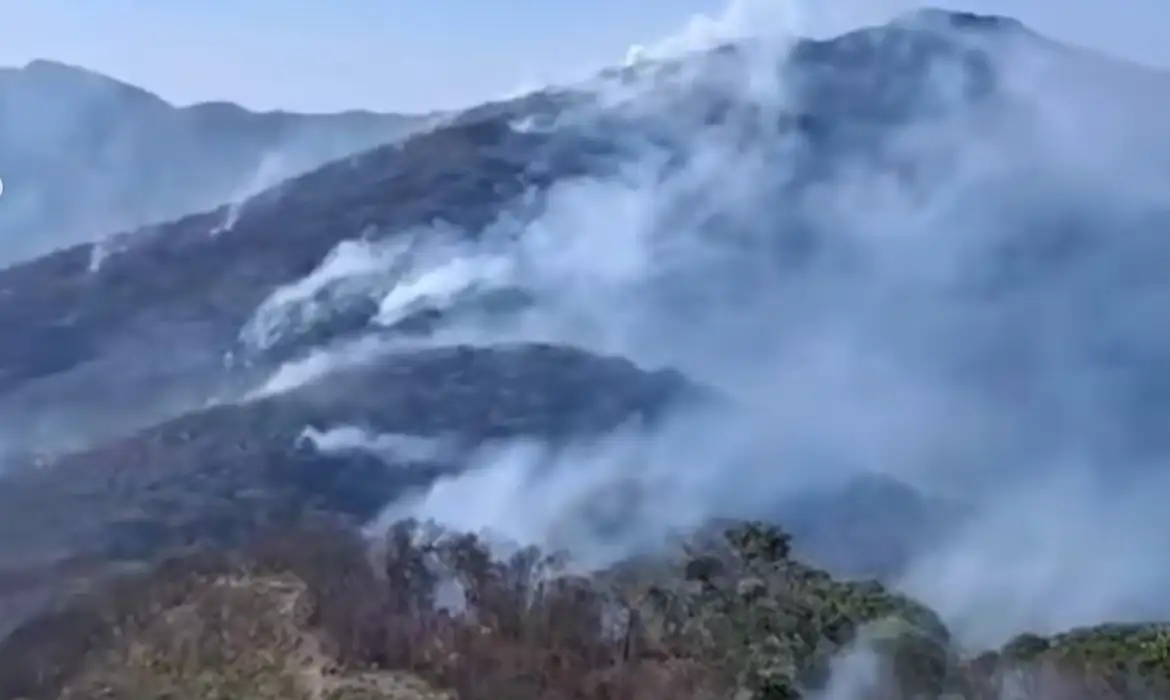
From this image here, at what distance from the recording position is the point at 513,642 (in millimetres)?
36375

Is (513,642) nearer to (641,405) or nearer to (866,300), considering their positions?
(641,405)

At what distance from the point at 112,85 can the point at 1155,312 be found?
101086mm

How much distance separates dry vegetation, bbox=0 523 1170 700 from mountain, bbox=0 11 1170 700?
182mm

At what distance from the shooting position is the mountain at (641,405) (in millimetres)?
36250

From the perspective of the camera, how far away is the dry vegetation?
31375 millimetres

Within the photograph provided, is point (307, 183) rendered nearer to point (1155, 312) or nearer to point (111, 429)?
point (111, 429)

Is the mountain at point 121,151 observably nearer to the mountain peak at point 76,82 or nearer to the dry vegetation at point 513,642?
the mountain peak at point 76,82

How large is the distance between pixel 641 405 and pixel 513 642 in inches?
2053

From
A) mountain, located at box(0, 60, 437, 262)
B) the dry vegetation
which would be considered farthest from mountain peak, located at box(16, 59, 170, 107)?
the dry vegetation

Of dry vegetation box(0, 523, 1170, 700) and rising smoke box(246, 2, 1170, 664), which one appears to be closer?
dry vegetation box(0, 523, 1170, 700)

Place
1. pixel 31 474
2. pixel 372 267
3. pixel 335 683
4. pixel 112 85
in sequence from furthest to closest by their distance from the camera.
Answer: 1. pixel 112 85
2. pixel 372 267
3. pixel 31 474
4. pixel 335 683

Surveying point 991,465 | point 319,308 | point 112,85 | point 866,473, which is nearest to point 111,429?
point 319,308

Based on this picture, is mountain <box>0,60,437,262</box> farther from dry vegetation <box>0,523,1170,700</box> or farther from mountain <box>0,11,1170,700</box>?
dry vegetation <box>0,523,1170,700</box>

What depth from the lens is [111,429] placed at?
243 feet
